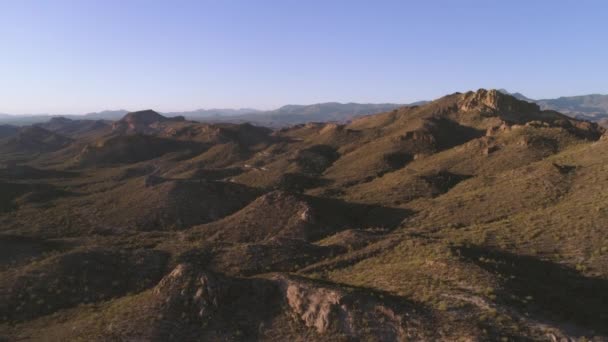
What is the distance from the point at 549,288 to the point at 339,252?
574 inches

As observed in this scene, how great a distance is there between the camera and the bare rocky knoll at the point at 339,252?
2045 cm

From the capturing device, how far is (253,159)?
Answer: 10975 centimetres

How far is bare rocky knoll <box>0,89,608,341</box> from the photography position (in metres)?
20.5

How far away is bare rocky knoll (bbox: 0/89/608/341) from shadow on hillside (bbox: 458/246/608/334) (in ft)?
0.39

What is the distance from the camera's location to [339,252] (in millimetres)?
32875

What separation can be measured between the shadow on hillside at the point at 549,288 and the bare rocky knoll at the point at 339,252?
0.12 m

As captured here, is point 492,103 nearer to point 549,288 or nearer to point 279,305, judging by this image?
point 549,288

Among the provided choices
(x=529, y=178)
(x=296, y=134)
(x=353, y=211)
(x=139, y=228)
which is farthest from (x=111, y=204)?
(x=296, y=134)

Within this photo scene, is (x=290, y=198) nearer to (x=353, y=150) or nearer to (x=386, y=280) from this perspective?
(x=386, y=280)

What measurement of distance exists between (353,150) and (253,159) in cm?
2593

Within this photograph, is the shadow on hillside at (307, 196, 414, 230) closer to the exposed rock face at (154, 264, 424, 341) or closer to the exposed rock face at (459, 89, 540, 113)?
the exposed rock face at (154, 264, 424, 341)

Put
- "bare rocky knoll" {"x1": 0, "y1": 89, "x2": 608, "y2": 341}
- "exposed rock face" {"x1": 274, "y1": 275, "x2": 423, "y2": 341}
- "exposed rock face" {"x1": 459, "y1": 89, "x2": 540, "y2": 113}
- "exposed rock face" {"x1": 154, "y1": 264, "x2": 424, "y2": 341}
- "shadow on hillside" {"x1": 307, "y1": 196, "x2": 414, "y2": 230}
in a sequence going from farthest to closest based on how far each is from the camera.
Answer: "exposed rock face" {"x1": 459, "y1": 89, "x2": 540, "y2": 113} < "shadow on hillside" {"x1": 307, "y1": 196, "x2": 414, "y2": 230} < "bare rocky knoll" {"x1": 0, "y1": 89, "x2": 608, "y2": 341} < "exposed rock face" {"x1": 154, "y1": 264, "x2": 424, "y2": 341} < "exposed rock face" {"x1": 274, "y1": 275, "x2": 423, "y2": 341}

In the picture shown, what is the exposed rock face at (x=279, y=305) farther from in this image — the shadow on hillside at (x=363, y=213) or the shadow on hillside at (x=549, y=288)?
the shadow on hillside at (x=363, y=213)

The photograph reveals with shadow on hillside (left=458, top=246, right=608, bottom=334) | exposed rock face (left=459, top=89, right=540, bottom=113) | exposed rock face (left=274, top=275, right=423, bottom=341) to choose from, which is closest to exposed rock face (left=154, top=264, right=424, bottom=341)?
exposed rock face (left=274, top=275, right=423, bottom=341)
